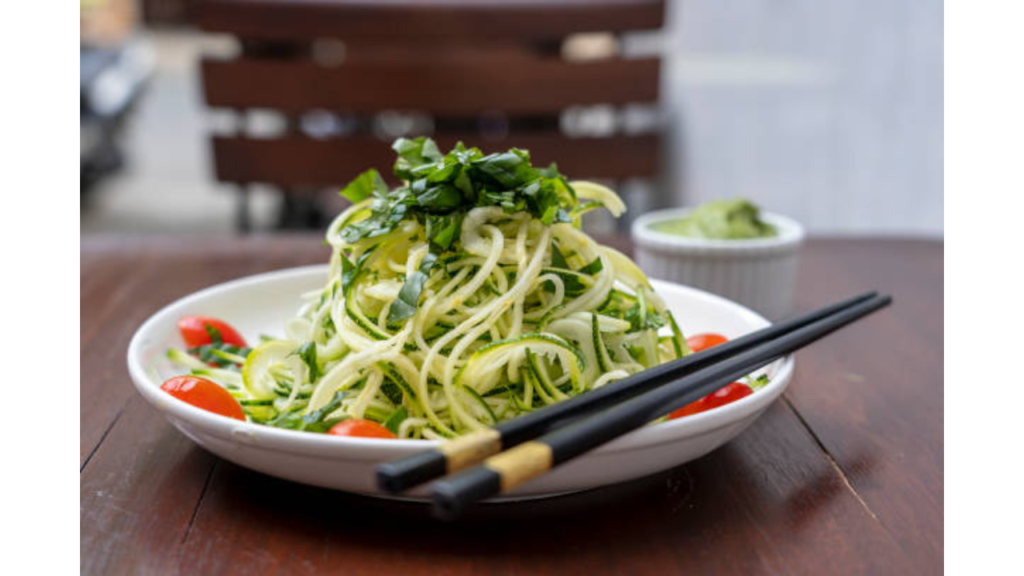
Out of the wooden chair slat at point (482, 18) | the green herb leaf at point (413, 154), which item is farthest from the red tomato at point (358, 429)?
the wooden chair slat at point (482, 18)

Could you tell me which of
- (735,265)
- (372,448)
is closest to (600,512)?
(372,448)

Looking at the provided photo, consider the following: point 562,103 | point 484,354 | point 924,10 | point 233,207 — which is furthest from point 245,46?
point 233,207

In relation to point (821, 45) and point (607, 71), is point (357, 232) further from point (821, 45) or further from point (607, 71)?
point (607, 71)

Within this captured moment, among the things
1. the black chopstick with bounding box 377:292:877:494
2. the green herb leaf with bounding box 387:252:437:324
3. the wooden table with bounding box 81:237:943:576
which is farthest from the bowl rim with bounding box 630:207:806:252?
the green herb leaf with bounding box 387:252:437:324

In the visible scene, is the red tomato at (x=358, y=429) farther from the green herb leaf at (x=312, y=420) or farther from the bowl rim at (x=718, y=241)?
the bowl rim at (x=718, y=241)

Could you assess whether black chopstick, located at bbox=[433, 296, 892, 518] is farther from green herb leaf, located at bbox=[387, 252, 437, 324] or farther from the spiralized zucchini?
green herb leaf, located at bbox=[387, 252, 437, 324]

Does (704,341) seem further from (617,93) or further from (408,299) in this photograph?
(617,93)
